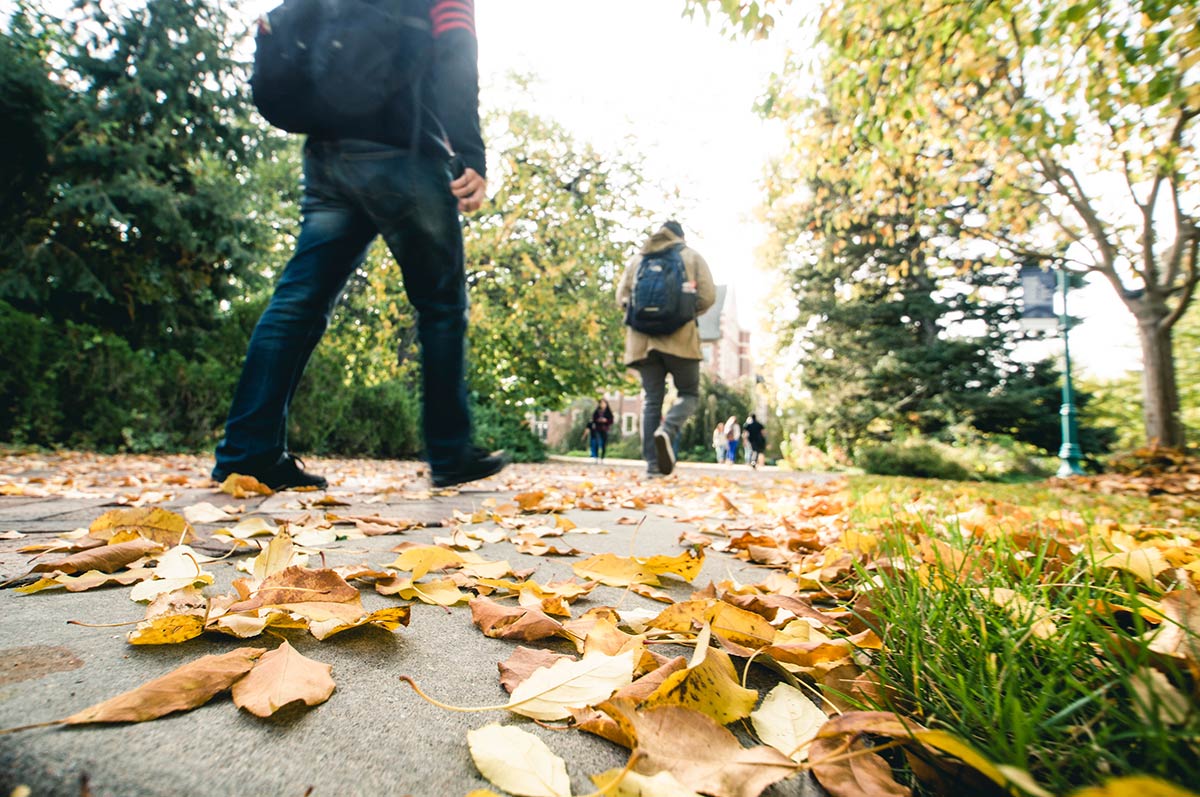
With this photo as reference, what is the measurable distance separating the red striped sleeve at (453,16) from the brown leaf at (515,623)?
224cm

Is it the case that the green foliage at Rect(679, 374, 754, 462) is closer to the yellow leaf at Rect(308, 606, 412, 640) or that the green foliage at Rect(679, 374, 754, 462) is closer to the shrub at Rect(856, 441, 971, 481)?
the shrub at Rect(856, 441, 971, 481)

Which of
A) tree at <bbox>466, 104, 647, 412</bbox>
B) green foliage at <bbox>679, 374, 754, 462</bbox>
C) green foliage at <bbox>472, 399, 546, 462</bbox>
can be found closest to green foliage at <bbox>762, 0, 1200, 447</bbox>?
tree at <bbox>466, 104, 647, 412</bbox>

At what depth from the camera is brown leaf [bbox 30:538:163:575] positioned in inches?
46.3

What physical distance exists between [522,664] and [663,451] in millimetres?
4613

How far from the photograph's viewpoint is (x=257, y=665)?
76 centimetres

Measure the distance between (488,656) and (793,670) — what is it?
0.45 metres

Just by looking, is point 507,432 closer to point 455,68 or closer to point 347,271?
point 347,271

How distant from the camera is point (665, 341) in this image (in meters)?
5.37

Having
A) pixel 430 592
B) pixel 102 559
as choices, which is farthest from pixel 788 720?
pixel 102 559

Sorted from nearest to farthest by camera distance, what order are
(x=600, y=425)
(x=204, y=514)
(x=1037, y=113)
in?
(x=204, y=514) → (x=1037, y=113) → (x=600, y=425)

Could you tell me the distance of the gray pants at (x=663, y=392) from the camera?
538 cm

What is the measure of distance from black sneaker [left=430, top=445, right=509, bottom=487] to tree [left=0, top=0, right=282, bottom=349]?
7671mm

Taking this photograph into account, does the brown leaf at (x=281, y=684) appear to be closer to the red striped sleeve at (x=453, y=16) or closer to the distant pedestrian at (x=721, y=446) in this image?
the red striped sleeve at (x=453, y=16)

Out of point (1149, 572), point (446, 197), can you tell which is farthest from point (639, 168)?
point (1149, 572)
